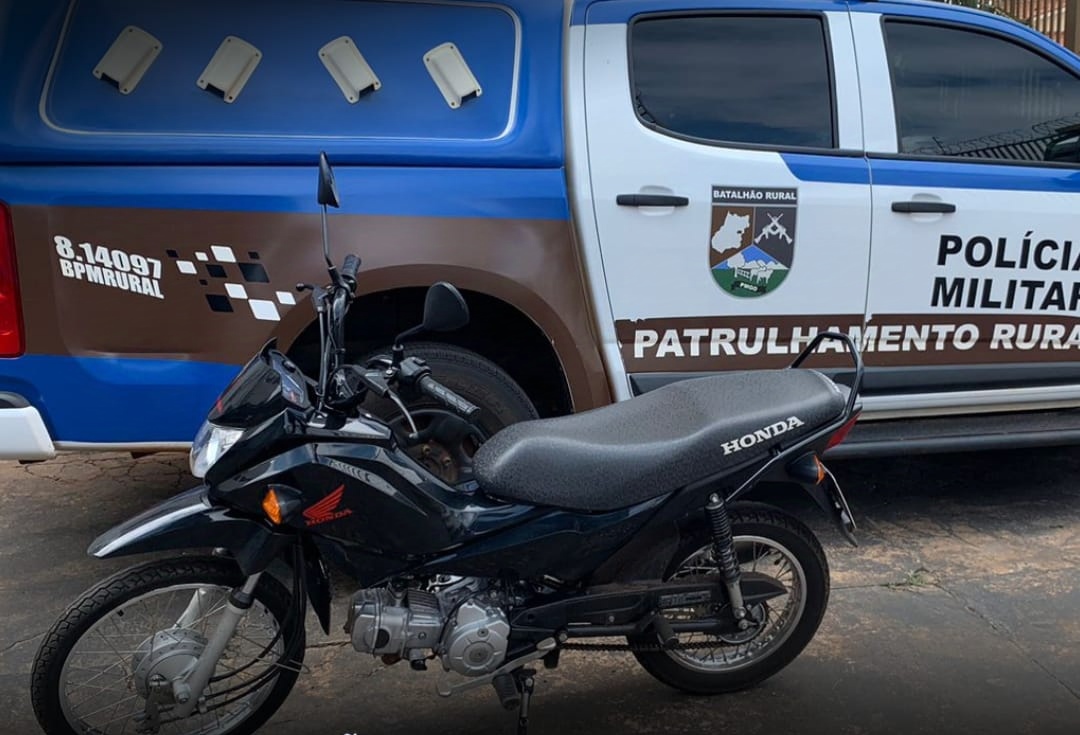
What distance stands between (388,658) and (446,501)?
44 cm

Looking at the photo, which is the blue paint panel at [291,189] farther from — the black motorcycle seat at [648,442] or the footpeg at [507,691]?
the footpeg at [507,691]

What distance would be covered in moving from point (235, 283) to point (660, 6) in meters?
1.75

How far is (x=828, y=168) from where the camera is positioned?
3625mm

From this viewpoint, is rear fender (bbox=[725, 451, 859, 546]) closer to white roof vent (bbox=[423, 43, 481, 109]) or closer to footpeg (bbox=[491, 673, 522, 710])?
footpeg (bbox=[491, 673, 522, 710])

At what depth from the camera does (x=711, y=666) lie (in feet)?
9.68

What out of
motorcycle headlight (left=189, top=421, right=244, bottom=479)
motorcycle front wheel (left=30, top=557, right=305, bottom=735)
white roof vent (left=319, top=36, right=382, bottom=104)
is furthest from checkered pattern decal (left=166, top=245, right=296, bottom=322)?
motorcycle front wheel (left=30, top=557, right=305, bottom=735)

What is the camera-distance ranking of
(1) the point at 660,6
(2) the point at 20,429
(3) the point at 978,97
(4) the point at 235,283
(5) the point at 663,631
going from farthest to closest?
(3) the point at 978,97
(1) the point at 660,6
(4) the point at 235,283
(2) the point at 20,429
(5) the point at 663,631

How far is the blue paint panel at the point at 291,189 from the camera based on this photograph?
121 inches

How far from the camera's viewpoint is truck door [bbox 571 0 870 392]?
348cm

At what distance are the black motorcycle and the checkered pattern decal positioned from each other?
0.73 m

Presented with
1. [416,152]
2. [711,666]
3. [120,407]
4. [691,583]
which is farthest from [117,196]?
[711,666]

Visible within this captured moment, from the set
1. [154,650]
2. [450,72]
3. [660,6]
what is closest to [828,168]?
[660,6]

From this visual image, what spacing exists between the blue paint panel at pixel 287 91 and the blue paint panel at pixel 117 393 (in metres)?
0.63

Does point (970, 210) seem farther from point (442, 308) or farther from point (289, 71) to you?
point (289, 71)
